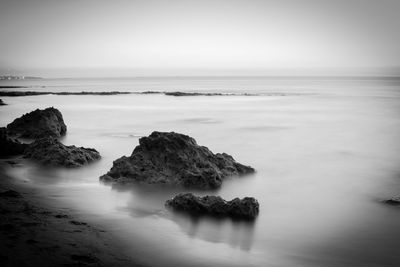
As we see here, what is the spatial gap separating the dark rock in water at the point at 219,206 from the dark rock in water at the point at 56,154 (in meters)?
4.01

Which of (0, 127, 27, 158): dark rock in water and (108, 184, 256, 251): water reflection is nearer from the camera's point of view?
(108, 184, 256, 251): water reflection

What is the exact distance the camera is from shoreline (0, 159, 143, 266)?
4.45m

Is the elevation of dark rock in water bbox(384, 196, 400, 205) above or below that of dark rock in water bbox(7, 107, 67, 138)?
below

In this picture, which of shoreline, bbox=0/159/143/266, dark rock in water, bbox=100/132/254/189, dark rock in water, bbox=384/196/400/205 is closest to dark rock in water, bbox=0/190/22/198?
shoreline, bbox=0/159/143/266

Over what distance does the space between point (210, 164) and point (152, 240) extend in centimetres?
339

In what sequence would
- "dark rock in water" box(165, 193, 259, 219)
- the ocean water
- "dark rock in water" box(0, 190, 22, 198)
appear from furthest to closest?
1. "dark rock in water" box(0, 190, 22, 198)
2. "dark rock in water" box(165, 193, 259, 219)
3. the ocean water

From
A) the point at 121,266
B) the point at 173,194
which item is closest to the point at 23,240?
the point at 121,266

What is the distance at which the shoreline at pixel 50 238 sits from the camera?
14.6 feet

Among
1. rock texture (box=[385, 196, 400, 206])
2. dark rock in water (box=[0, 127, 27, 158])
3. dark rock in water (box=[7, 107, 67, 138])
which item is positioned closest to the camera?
rock texture (box=[385, 196, 400, 206])

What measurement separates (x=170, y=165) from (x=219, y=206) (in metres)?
2.24

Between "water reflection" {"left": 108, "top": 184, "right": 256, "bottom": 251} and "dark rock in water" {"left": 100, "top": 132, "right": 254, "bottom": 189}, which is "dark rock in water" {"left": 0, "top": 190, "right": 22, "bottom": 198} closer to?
"water reflection" {"left": 108, "top": 184, "right": 256, "bottom": 251}

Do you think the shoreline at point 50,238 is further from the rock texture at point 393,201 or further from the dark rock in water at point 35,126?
the dark rock in water at point 35,126

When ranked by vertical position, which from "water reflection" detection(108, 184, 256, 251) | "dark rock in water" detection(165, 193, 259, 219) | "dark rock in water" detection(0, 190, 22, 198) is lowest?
"water reflection" detection(108, 184, 256, 251)

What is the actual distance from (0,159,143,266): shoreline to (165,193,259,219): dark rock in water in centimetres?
150
